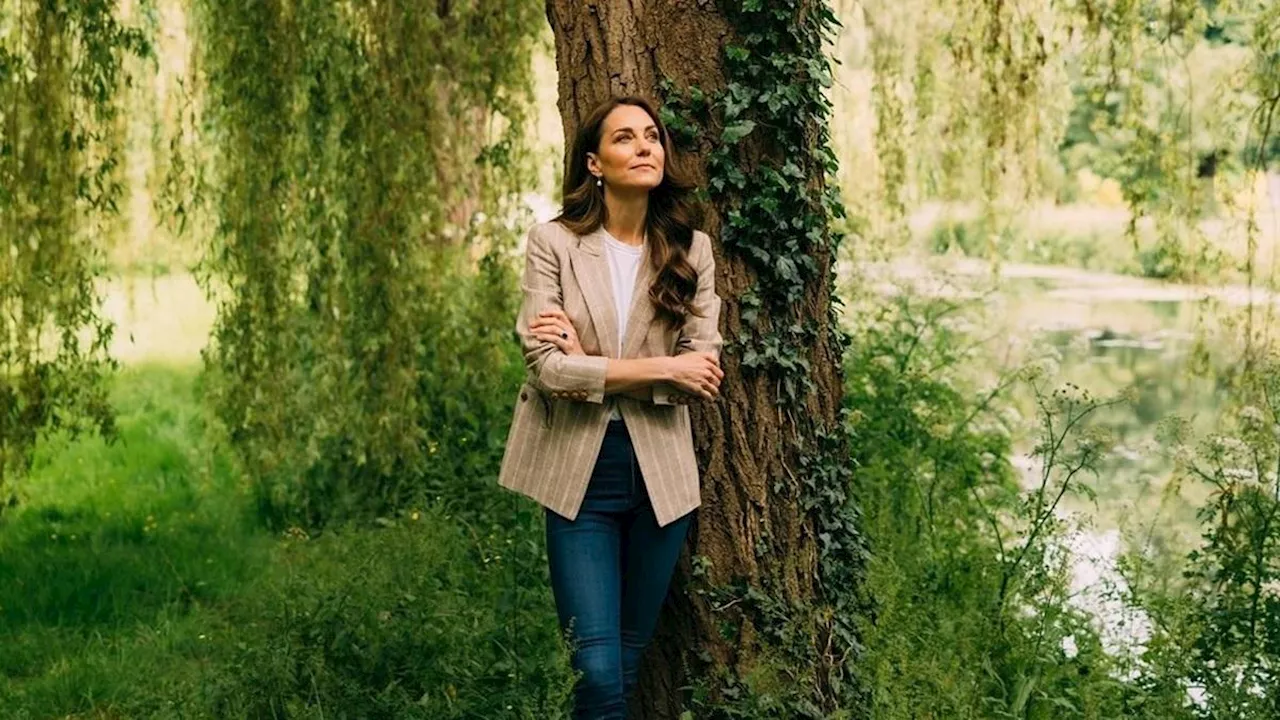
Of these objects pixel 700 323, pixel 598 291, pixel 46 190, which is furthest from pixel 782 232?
pixel 46 190

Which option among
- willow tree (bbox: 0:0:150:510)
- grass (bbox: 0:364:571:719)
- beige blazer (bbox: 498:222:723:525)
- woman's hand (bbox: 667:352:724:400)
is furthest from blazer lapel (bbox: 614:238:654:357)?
willow tree (bbox: 0:0:150:510)

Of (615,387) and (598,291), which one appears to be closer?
(615,387)

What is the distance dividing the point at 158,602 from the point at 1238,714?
155 inches

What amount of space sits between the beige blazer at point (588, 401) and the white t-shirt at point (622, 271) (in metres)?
0.01

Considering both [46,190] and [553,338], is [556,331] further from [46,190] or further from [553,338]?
[46,190]

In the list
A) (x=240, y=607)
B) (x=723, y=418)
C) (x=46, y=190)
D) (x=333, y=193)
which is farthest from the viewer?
(x=333, y=193)

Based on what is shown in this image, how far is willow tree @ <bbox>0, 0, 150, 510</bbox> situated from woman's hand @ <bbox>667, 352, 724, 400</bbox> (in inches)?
111

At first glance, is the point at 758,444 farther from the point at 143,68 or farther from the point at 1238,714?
the point at 143,68

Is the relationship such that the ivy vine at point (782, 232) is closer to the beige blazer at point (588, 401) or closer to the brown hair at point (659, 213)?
the brown hair at point (659, 213)

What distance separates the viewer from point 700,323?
333 centimetres

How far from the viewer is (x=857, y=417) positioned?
3945 mm

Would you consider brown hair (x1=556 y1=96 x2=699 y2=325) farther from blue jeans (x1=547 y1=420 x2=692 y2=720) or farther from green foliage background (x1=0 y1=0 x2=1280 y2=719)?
blue jeans (x1=547 y1=420 x2=692 y2=720)

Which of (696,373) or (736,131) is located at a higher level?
(736,131)

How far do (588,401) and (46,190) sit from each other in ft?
9.09
